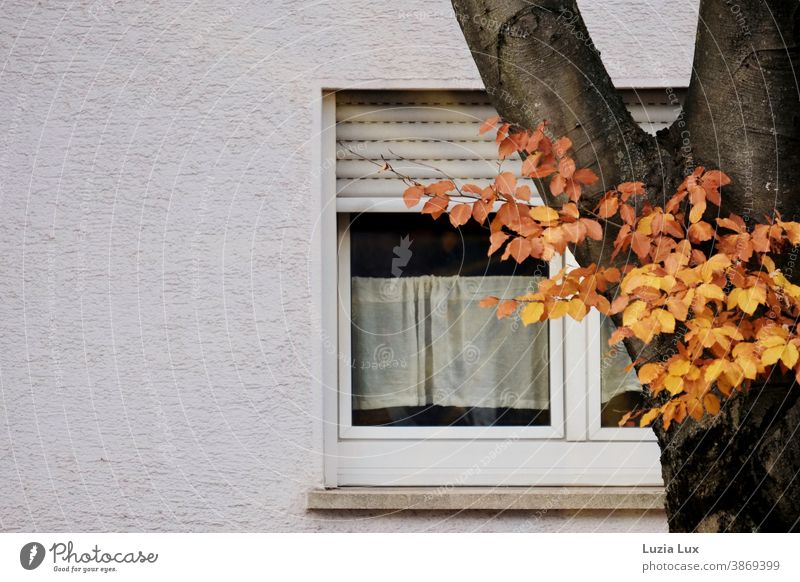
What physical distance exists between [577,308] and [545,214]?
21cm

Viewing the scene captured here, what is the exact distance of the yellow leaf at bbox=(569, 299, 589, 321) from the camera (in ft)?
6.26

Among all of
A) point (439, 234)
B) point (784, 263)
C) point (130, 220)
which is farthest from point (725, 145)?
point (130, 220)

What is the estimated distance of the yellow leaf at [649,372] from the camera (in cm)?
196

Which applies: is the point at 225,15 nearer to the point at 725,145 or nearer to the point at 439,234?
the point at 439,234

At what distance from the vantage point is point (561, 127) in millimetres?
2027

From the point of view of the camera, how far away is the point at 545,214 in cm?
191

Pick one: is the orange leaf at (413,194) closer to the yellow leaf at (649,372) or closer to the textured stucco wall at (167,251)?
the yellow leaf at (649,372)

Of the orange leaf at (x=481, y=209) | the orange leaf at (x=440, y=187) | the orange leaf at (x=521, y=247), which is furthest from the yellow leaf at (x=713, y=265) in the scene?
the orange leaf at (x=440, y=187)

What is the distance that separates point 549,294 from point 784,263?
56 centimetres

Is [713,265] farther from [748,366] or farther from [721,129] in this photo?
[721,129]

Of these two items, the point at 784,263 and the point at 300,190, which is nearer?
the point at 784,263

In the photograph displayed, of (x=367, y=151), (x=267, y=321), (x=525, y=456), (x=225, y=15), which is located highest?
(x=225, y=15)

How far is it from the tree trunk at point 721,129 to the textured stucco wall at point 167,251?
1.88m

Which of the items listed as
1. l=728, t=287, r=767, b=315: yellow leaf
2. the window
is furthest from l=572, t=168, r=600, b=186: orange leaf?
the window
